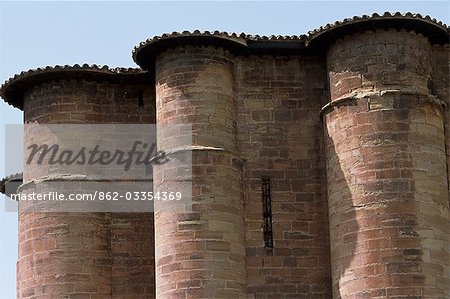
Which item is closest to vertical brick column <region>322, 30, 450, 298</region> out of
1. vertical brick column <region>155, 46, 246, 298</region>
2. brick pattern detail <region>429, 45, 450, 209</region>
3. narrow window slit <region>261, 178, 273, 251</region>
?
brick pattern detail <region>429, 45, 450, 209</region>

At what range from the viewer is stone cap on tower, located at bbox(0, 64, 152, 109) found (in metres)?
21.2

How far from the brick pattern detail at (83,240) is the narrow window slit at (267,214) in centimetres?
223

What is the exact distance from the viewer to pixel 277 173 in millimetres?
20234

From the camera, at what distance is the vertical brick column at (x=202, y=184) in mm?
19016

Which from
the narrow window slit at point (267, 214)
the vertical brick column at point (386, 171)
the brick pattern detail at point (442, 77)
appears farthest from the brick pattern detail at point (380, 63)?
the narrow window slit at point (267, 214)

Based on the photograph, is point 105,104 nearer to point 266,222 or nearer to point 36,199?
point 36,199

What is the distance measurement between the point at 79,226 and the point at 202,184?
8.94 feet

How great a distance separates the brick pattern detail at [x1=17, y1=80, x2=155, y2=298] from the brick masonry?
0.08ft

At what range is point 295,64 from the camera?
2084 centimetres

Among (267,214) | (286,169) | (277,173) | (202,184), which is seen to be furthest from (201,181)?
(286,169)

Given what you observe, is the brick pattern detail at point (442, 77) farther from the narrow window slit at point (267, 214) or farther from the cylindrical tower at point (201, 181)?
the cylindrical tower at point (201, 181)

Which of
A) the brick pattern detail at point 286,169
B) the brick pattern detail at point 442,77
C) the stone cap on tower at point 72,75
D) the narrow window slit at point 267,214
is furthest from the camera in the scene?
the stone cap on tower at point 72,75

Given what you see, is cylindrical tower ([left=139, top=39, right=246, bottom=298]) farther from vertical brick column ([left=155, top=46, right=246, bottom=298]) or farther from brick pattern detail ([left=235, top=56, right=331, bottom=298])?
brick pattern detail ([left=235, top=56, right=331, bottom=298])

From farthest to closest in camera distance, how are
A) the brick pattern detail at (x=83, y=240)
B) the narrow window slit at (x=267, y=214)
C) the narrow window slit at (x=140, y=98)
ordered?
1. the narrow window slit at (x=140, y=98)
2. the brick pattern detail at (x=83, y=240)
3. the narrow window slit at (x=267, y=214)
